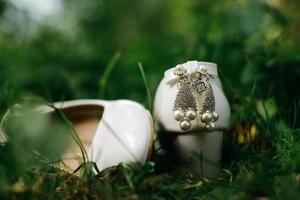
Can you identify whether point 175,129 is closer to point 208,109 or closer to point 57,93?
point 208,109

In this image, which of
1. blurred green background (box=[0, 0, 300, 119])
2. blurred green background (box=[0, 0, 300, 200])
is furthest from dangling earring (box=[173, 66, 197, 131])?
blurred green background (box=[0, 0, 300, 119])

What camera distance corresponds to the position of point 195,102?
92 cm

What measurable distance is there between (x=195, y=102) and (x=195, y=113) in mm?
26

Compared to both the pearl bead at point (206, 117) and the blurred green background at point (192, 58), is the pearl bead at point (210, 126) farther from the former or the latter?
the blurred green background at point (192, 58)

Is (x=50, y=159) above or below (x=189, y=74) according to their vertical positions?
below

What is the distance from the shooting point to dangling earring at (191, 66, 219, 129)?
2.99ft

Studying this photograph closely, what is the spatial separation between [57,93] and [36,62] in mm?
578

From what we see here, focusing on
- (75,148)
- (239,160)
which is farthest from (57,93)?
(239,160)

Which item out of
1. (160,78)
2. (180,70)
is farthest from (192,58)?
(180,70)

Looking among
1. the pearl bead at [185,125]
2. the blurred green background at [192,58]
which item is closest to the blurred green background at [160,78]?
the blurred green background at [192,58]

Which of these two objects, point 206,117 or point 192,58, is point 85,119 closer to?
point 206,117

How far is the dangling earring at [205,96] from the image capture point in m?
0.91

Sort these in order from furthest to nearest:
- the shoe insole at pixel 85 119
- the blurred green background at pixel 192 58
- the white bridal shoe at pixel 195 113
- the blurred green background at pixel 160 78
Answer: the blurred green background at pixel 192 58, the shoe insole at pixel 85 119, the white bridal shoe at pixel 195 113, the blurred green background at pixel 160 78

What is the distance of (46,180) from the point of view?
0.85 m
